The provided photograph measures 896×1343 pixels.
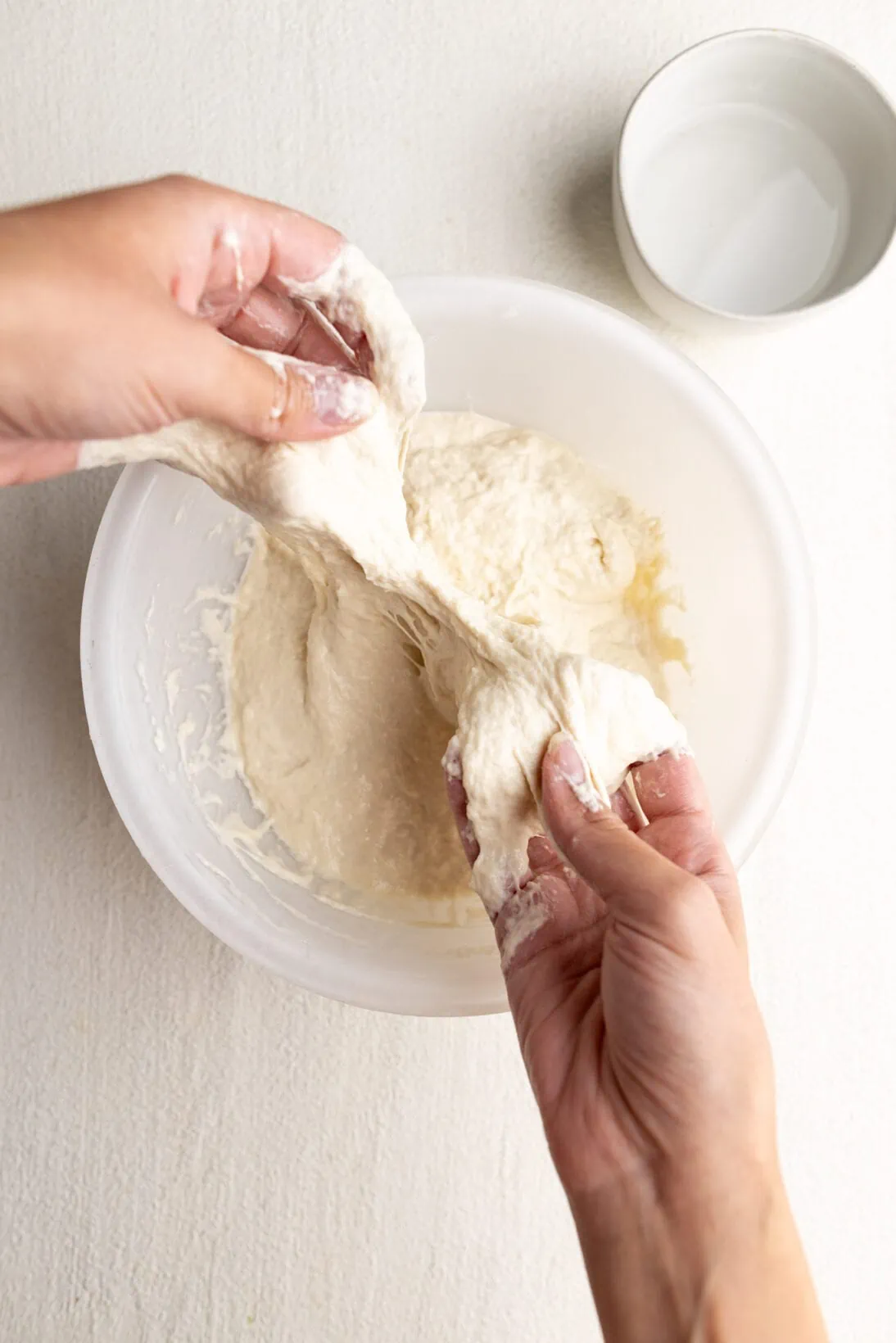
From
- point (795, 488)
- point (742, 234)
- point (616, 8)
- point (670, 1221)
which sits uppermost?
point (616, 8)

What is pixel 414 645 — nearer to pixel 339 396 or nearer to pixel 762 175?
pixel 339 396

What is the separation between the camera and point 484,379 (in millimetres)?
1116

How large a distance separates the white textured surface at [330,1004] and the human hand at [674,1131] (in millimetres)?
402

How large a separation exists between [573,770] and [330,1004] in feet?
1.53

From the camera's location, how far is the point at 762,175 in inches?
49.5

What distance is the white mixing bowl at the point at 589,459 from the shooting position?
0.97 metres

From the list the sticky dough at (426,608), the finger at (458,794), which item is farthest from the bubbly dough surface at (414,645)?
the finger at (458,794)

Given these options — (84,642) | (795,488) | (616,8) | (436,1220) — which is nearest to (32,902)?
(84,642)

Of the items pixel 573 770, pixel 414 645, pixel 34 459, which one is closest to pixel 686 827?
pixel 573 770

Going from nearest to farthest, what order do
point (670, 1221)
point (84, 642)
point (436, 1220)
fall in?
point (670, 1221)
point (84, 642)
point (436, 1220)

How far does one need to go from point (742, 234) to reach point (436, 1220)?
113 cm

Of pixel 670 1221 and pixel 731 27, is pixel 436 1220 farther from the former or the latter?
pixel 731 27

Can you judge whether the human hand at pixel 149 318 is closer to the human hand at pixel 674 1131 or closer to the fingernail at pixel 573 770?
the fingernail at pixel 573 770

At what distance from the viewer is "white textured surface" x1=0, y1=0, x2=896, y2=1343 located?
1092 mm
